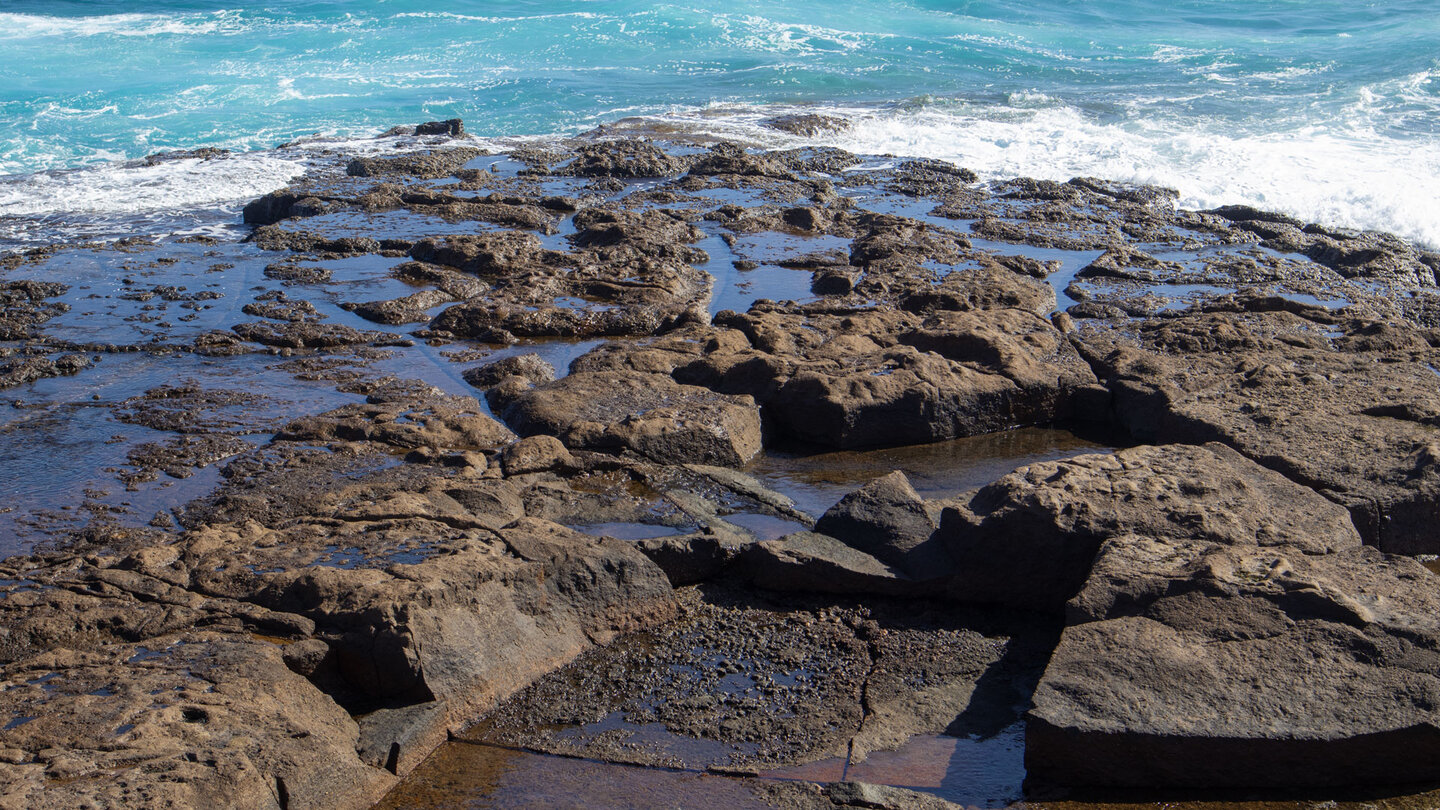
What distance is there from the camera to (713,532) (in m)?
4.95

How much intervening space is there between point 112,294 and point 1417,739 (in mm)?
9046

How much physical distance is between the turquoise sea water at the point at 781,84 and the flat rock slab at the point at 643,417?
25.0ft

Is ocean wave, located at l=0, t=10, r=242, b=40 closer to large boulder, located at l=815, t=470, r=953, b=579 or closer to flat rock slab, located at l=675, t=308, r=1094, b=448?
flat rock slab, located at l=675, t=308, r=1094, b=448

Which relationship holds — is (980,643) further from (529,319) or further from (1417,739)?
(529,319)

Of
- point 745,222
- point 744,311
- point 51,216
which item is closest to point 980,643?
point 744,311

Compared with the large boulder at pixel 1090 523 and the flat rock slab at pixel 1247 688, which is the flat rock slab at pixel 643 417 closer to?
the large boulder at pixel 1090 523

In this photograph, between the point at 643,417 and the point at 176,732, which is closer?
the point at 176,732

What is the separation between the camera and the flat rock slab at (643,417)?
234 inches

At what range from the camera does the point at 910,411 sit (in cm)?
638

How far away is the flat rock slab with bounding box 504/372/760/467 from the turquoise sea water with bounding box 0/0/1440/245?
7.61 m

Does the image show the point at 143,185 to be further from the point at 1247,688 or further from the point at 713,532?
the point at 1247,688

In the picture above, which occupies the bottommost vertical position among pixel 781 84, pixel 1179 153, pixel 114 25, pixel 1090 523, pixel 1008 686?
pixel 1008 686

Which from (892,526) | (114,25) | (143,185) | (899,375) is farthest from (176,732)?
(114,25)

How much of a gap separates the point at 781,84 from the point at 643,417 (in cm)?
1616
